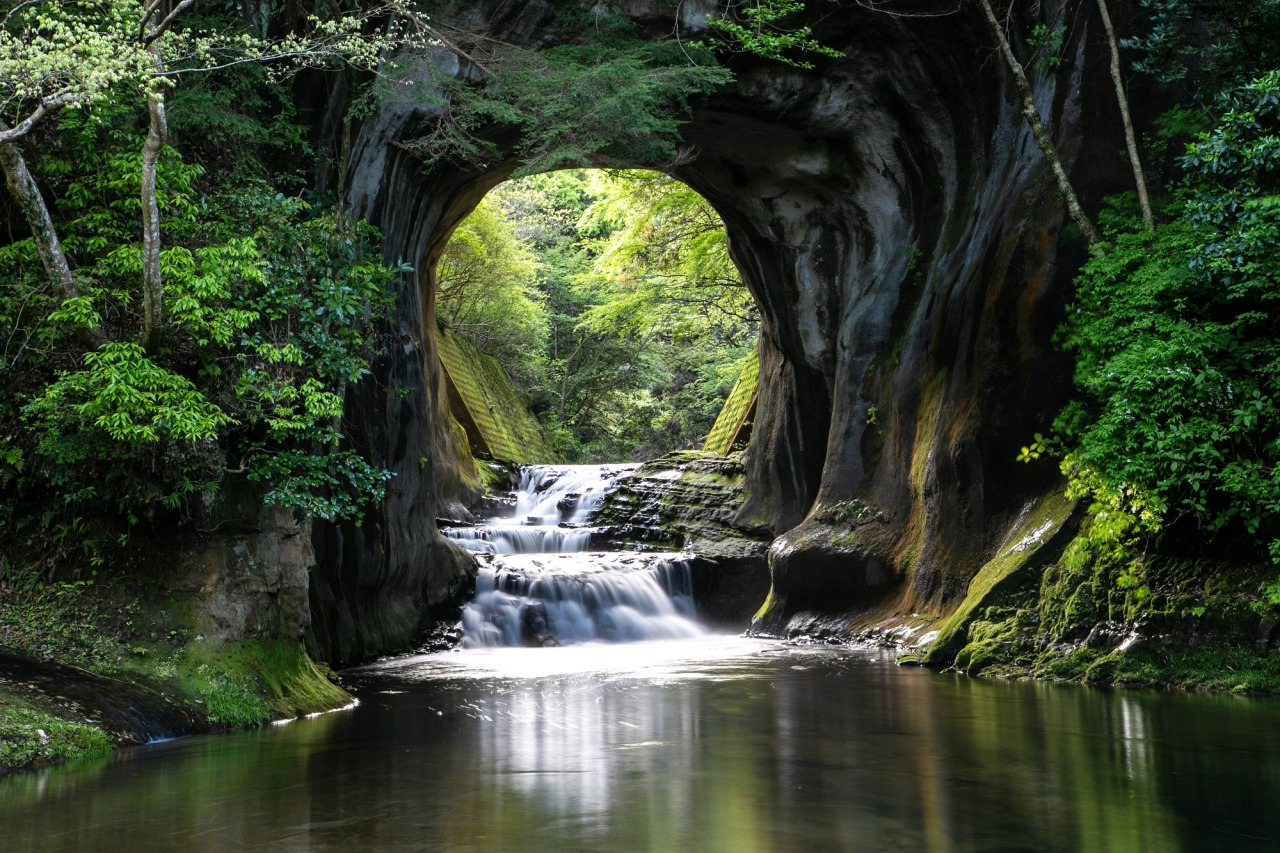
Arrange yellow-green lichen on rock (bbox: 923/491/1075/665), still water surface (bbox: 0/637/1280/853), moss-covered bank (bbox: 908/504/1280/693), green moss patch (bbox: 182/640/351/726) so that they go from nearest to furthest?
1. still water surface (bbox: 0/637/1280/853)
2. green moss patch (bbox: 182/640/351/726)
3. moss-covered bank (bbox: 908/504/1280/693)
4. yellow-green lichen on rock (bbox: 923/491/1075/665)

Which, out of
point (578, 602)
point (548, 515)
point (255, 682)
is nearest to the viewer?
point (255, 682)

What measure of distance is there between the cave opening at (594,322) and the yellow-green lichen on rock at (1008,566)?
947 centimetres

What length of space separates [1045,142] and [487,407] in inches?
705

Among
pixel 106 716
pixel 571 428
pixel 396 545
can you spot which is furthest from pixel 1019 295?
pixel 571 428

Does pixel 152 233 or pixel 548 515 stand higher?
pixel 152 233

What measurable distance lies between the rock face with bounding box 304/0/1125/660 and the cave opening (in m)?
2.93

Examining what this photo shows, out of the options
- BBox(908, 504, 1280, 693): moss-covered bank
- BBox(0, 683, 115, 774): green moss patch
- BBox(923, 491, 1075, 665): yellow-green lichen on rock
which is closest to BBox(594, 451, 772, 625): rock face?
BBox(923, 491, 1075, 665): yellow-green lichen on rock

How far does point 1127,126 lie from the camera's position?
1076 centimetres

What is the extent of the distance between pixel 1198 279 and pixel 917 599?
5652 mm

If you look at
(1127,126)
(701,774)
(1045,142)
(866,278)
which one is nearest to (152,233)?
(701,774)

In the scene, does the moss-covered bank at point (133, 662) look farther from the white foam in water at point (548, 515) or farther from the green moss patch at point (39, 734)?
the white foam in water at point (548, 515)

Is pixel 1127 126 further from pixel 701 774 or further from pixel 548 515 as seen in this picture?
pixel 548 515

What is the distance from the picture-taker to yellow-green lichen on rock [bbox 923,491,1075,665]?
10766 mm

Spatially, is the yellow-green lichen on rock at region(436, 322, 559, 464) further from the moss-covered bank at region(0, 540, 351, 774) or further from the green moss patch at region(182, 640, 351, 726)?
the moss-covered bank at region(0, 540, 351, 774)
